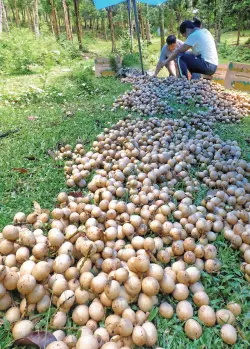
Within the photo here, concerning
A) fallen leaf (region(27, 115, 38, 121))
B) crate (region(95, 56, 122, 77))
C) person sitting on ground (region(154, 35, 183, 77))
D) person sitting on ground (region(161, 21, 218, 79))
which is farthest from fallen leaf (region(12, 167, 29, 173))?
crate (region(95, 56, 122, 77))

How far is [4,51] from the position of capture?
10422 mm

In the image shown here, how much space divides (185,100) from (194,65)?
7.68ft

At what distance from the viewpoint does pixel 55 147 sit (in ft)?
11.5

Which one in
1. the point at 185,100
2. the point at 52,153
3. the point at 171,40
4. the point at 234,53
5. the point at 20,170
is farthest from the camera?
the point at 234,53

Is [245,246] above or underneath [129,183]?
underneath

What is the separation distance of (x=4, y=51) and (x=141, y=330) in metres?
11.4

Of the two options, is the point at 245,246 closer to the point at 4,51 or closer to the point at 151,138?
the point at 151,138

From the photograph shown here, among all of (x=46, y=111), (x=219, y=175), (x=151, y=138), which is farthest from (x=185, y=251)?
(x=46, y=111)

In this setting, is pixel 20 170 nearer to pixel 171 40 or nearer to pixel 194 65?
pixel 194 65

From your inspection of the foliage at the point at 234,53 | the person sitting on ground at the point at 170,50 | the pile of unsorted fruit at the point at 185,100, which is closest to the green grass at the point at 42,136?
the pile of unsorted fruit at the point at 185,100

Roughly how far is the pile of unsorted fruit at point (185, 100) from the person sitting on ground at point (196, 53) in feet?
3.07

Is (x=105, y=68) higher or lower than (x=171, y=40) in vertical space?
lower

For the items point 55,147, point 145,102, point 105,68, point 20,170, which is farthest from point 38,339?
point 105,68

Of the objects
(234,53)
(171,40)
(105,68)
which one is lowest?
(234,53)
